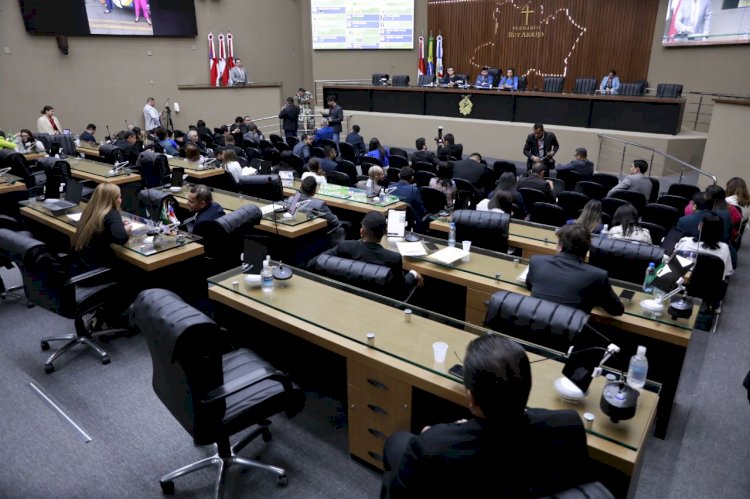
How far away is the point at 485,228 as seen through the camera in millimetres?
4453

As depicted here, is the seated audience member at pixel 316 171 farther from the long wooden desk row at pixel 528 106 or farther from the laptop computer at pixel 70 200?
the long wooden desk row at pixel 528 106

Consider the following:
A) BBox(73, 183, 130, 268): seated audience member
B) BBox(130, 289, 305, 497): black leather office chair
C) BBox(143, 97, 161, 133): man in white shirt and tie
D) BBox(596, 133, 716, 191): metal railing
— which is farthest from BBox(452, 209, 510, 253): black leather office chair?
BBox(143, 97, 161, 133): man in white shirt and tie

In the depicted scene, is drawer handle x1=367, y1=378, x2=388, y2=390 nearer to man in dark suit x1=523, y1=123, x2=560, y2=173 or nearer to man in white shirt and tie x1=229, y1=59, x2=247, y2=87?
man in dark suit x1=523, y1=123, x2=560, y2=173

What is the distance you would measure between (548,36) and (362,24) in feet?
18.6

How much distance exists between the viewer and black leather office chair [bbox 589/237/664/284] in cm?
368

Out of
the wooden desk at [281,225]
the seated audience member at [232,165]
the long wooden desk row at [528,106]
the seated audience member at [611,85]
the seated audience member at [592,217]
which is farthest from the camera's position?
the seated audience member at [611,85]

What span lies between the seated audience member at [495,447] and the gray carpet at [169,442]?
136cm

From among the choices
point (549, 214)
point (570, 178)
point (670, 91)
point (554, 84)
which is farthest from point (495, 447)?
point (554, 84)

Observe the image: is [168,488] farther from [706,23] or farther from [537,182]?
[706,23]

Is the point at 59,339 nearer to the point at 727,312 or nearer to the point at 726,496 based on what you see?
the point at 726,496

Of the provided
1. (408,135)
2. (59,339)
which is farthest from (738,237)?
(408,135)

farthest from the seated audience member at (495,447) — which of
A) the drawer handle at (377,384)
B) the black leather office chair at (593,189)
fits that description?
the black leather office chair at (593,189)

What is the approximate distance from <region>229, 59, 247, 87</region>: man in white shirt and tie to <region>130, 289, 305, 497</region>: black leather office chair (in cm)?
1402

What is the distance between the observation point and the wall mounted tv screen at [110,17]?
39.1 ft
